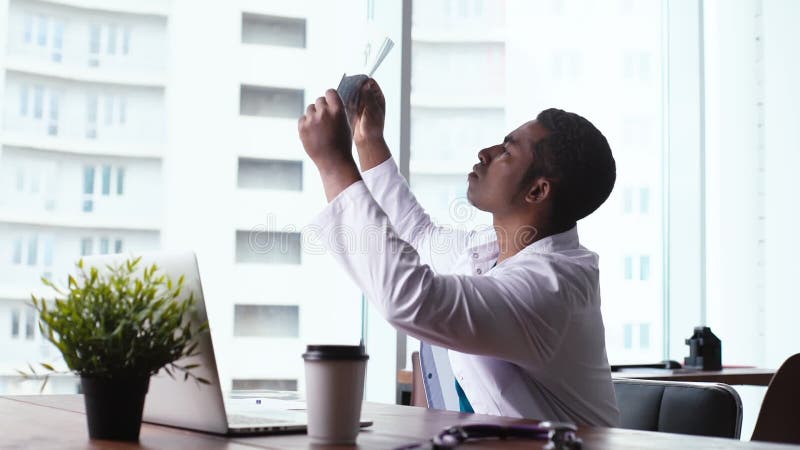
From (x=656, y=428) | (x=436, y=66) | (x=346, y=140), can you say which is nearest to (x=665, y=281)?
(x=436, y=66)

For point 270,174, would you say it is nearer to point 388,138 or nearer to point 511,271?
point 388,138

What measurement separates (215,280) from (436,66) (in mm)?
1183

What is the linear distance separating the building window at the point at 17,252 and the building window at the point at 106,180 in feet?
1.04

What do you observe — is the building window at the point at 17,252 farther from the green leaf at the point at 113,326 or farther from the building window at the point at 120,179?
the green leaf at the point at 113,326

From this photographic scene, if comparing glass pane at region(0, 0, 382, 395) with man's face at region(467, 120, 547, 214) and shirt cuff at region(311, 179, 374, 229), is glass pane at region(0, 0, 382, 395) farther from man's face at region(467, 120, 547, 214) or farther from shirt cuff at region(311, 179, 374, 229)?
shirt cuff at region(311, 179, 374, 229)

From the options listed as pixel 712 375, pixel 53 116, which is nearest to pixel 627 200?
pixel 712 375

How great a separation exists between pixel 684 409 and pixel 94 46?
2.25m

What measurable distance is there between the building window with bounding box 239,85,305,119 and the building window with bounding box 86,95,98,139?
0.51 m

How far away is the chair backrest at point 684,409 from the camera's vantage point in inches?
56.3

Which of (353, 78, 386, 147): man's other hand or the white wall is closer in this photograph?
(353, 78, 386, 147): man's other hand

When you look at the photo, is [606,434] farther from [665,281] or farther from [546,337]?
[665,281]

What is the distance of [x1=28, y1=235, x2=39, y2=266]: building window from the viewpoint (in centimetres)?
276

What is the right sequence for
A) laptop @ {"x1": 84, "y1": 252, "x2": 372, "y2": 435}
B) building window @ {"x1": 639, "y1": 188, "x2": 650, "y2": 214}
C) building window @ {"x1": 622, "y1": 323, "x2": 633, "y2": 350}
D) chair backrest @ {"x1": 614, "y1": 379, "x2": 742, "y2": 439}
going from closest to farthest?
1. laptop @ {"x1": 84, "y1": 252, "x2": 372, "y2": 435}
2. chair backrest @ {"x1": 614, "y1": 379, "x2": 742, "y2": 439}
3. building window @ {"x1": 622, "y1": 323, "x2": 633, "y2": 350}
4. building window @ {"x1": 639, "y1": 188, "x2": 650, "y2": 214}

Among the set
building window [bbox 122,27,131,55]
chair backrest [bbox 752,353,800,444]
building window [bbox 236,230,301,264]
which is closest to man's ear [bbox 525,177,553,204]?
chair backrest [bbox 752,353,800,444]
